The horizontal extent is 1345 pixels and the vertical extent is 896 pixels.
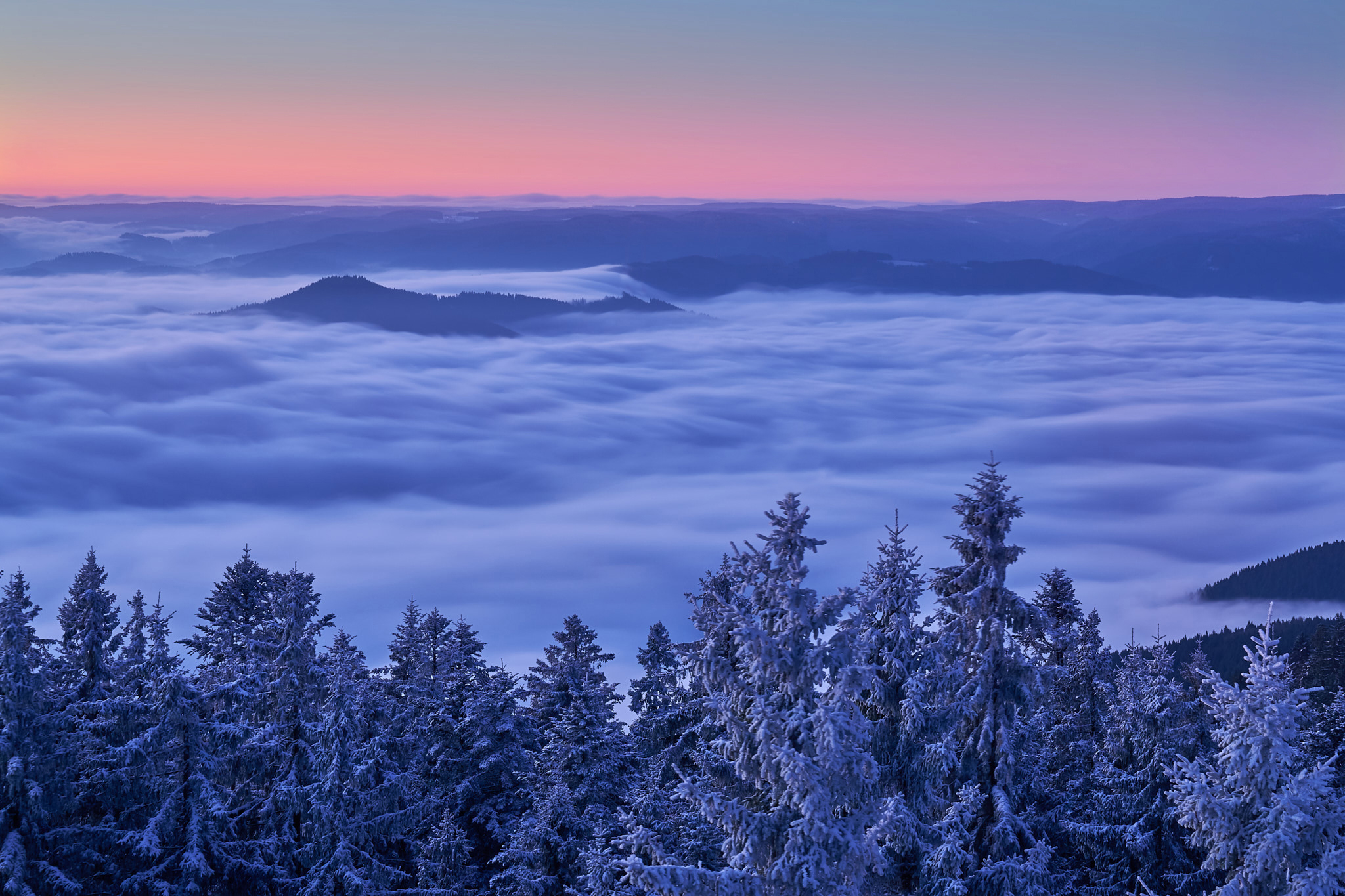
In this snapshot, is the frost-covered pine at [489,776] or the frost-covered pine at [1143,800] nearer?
the frost-covered pine at [1143,800]

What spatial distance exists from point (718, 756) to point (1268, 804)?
334 inches

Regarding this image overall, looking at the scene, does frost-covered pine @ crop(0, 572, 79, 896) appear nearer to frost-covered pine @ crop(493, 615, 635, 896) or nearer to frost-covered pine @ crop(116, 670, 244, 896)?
frost-covered pine @ crop(116, 670, 244, 896)

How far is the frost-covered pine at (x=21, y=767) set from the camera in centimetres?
2333

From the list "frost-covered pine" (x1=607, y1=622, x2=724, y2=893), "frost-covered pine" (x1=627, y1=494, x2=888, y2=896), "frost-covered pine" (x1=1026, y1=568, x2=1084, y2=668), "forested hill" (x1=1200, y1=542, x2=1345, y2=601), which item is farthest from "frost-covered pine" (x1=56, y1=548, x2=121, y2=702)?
"forested hill" (x1=1200, y1=542, x2=1345, y2=601)

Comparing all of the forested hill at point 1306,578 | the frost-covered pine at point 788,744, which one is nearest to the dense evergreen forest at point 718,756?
the frost-covered pine at point 788,744

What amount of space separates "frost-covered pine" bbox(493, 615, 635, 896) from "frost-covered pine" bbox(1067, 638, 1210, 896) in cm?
1214

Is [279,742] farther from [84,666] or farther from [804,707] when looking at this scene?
[804,707]

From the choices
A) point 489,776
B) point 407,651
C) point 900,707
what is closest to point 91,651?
point 489,776

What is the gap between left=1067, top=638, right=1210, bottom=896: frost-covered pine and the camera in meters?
27.4

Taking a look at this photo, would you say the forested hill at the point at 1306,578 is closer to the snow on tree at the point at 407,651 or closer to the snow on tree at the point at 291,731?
the snow on tree at the point at 407,651

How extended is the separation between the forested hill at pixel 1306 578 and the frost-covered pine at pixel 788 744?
17630 cm

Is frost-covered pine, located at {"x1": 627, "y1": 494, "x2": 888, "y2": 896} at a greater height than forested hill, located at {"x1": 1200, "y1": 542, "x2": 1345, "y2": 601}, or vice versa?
frost-covered pine, located at {"x1": 627, "y1": 494, "x2": 888, "y2": 896}

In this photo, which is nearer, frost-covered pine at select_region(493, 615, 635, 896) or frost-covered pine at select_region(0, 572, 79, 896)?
frost-covered pine at select_region(0, 572, 79, 896)

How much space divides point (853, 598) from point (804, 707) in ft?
6.11
